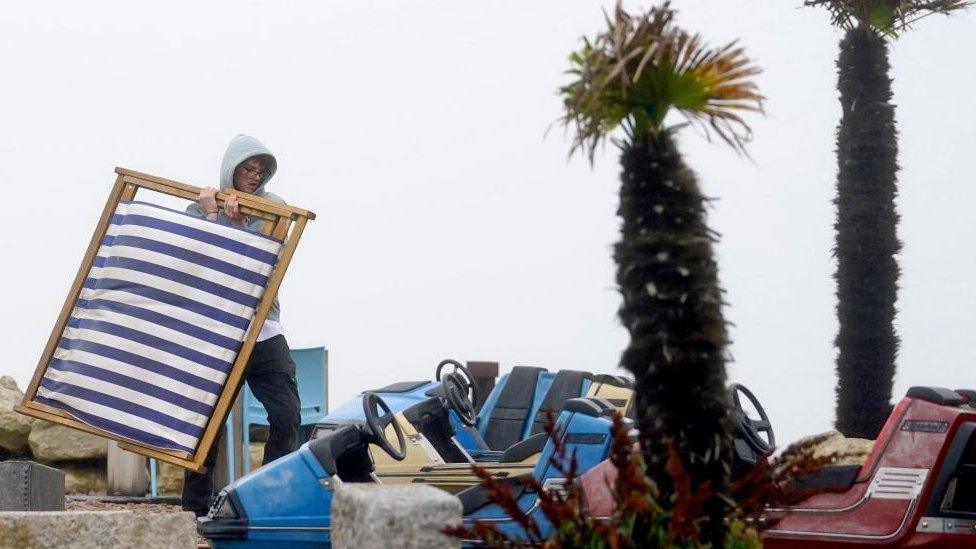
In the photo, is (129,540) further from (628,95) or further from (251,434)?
(251,434)

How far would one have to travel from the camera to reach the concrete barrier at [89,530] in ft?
22.5

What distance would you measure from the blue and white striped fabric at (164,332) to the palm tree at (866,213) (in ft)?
19.0

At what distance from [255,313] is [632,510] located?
395 centimetres

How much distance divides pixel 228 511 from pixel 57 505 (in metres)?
2.01

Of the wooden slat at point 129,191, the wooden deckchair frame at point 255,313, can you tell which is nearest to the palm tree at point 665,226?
the wooden deckchair frame at point 255,313

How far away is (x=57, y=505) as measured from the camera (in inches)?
372

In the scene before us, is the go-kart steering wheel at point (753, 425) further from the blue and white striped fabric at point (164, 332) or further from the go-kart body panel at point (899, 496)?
the blue and white striped fabric at point (164, 332)

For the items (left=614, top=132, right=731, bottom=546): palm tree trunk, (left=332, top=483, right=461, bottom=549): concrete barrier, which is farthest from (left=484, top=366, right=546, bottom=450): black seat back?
(left=614, top=132, right=731, bottom=546): palm tree trunk

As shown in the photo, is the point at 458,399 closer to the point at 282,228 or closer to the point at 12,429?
→ the point at 282,228

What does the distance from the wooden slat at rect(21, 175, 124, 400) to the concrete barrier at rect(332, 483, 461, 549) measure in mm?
3888

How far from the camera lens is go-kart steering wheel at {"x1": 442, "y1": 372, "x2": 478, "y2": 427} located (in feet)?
30.3

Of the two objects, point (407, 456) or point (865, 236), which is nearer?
point (407, 456)

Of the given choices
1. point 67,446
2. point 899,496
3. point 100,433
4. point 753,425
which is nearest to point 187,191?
point 100,433

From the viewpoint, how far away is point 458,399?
30.6 ft
